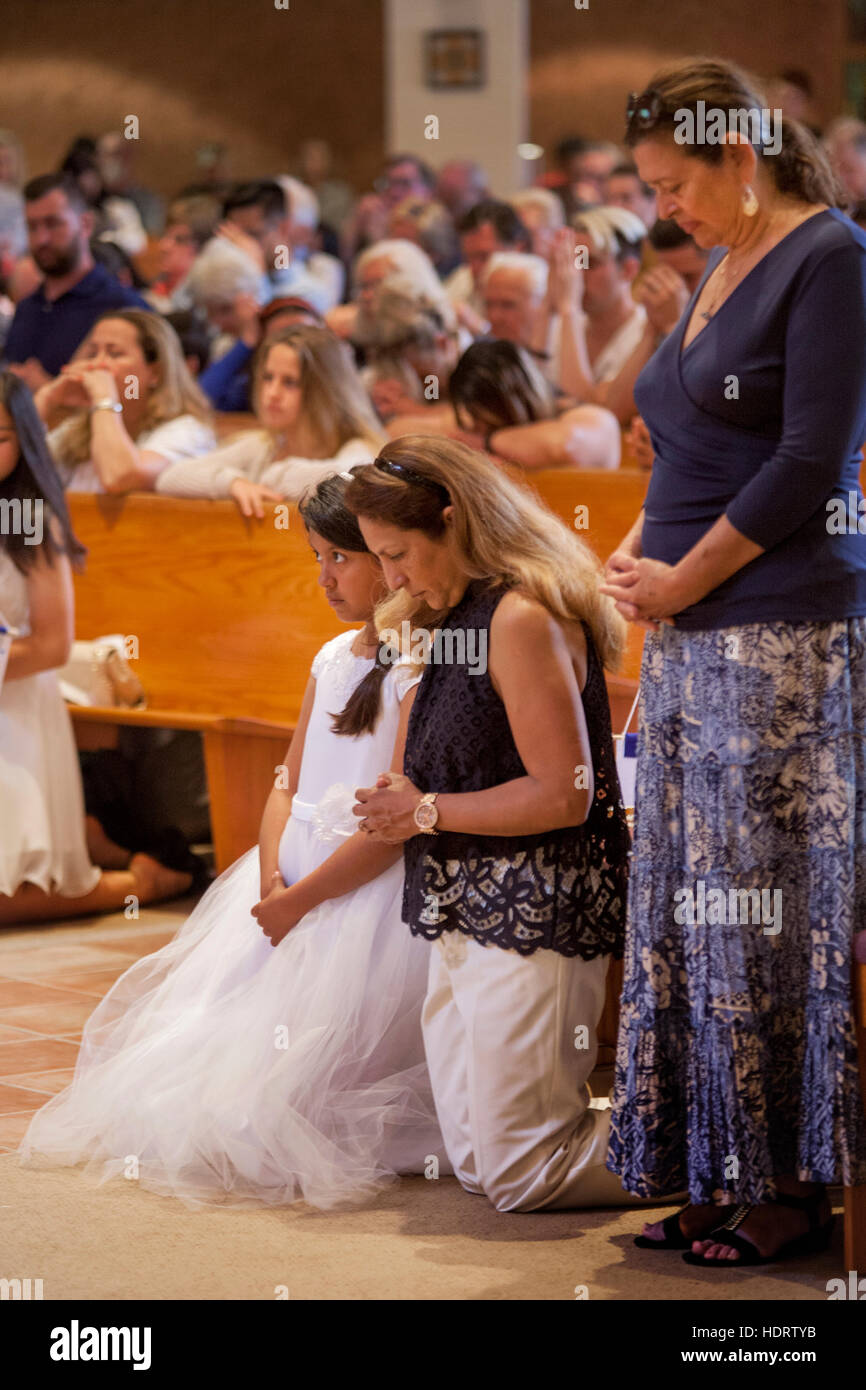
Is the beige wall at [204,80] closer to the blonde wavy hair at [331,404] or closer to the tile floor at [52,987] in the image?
the blonde wavy hair at [331,404]

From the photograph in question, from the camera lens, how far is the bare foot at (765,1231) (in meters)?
2.53

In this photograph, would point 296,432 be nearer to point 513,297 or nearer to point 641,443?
point 641,443

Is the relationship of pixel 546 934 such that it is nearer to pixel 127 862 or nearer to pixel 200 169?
pixel 127 862

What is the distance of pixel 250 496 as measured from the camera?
4762 millimetres

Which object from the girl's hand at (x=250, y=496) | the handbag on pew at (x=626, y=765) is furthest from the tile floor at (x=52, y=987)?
the handbag on pew at (x=626, y=765)

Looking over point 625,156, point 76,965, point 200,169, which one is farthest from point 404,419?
point 200,169

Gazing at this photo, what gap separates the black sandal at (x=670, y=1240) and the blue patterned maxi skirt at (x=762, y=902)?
6.4 inches

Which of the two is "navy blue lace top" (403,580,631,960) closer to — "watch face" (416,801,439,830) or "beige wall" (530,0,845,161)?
"watch face" (416,801,439,830)

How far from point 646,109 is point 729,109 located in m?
0.11

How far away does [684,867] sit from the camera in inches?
97.9

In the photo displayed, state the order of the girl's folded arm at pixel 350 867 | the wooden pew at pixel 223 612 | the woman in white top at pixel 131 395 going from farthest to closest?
the woman in white top at pixel 131 395
the wooden pew at pixel 223 612
the girl's folded arm at pixel 350 867

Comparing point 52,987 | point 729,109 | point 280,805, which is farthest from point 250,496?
point 729,109

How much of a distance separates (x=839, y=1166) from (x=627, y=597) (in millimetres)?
778

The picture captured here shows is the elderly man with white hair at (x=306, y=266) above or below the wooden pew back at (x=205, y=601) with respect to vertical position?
above
